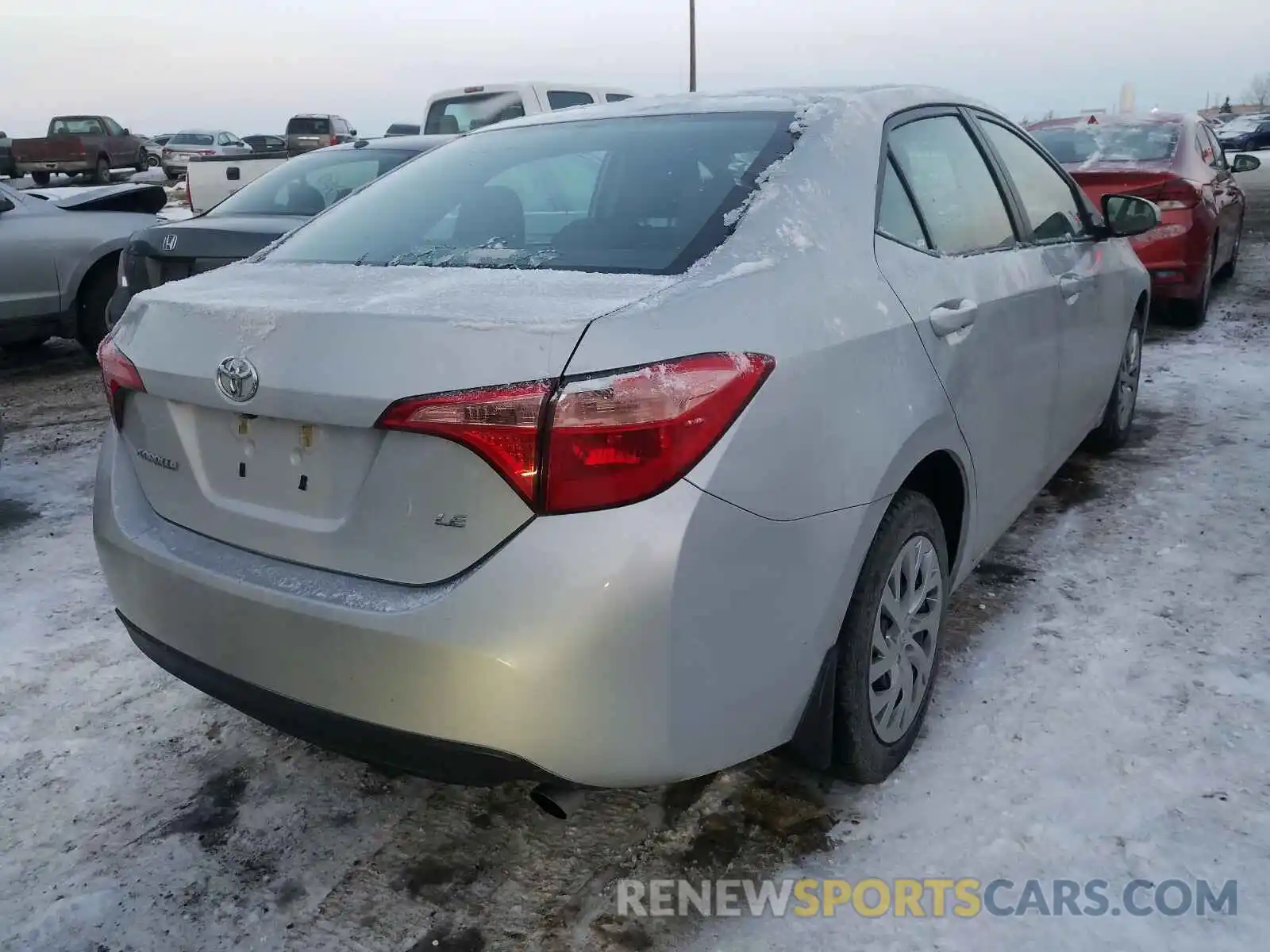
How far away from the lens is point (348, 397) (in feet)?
5.73

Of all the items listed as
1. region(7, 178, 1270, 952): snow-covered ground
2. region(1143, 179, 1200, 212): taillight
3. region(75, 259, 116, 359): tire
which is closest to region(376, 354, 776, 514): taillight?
region(7, 178, 1270, 952): snow-covered ground

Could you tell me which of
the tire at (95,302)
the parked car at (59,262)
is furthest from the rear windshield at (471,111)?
the tire at (95,302)

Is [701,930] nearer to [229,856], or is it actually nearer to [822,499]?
[822,499]

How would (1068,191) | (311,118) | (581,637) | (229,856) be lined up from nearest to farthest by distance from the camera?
(581,637) → (229,856) → (1068,191) → (311,118)

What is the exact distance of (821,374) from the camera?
1.93 metres

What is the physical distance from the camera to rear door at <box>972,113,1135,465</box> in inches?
130

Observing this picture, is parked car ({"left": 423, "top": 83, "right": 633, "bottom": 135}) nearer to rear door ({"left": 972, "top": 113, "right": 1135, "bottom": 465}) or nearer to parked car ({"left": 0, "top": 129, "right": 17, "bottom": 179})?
rear door ({"left": 972, "top": 113, "right": 1135, "bottom": 465})

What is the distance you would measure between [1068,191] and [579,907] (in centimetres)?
312

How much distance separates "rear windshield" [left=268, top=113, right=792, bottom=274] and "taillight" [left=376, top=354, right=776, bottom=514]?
1.22 feet

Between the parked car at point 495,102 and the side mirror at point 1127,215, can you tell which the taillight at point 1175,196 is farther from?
the parked car at point 495,102

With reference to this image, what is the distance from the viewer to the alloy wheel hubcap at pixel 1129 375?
14.9ft

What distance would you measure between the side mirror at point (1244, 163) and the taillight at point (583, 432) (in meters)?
9.00

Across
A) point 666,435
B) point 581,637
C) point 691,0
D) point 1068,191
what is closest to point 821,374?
point 666,435

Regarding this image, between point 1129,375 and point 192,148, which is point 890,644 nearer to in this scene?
point 1129,375
